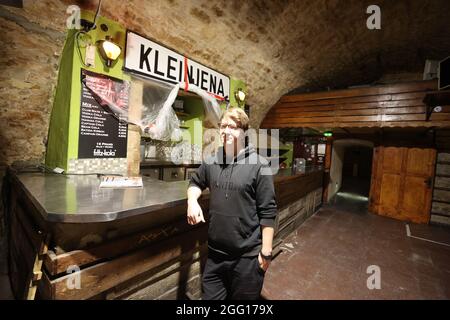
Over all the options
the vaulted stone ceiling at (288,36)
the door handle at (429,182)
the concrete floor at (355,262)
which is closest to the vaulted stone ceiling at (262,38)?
the vaulted stone ceiling at (288,36)

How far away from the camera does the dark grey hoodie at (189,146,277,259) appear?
1738mm

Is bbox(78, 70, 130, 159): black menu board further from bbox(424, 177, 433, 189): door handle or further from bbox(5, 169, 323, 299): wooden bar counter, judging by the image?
bbox(424, 177, 433, 189): door handle

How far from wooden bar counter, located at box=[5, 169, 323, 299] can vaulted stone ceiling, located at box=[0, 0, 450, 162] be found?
5.41ft

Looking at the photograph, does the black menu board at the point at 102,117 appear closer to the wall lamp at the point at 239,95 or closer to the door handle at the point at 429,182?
the wall lamp at the point at 239,95

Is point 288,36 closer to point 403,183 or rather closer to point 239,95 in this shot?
point 239,95

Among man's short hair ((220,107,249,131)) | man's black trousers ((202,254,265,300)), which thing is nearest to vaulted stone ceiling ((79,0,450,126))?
man's short hair ((220,107,249,131))

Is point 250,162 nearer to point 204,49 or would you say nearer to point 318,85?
point 204,49

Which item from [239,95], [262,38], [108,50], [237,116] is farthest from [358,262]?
[108,50]

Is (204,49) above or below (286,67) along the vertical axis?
below

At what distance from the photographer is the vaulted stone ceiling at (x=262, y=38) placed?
276 cm

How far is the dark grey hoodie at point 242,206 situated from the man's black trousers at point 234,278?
0.08m
